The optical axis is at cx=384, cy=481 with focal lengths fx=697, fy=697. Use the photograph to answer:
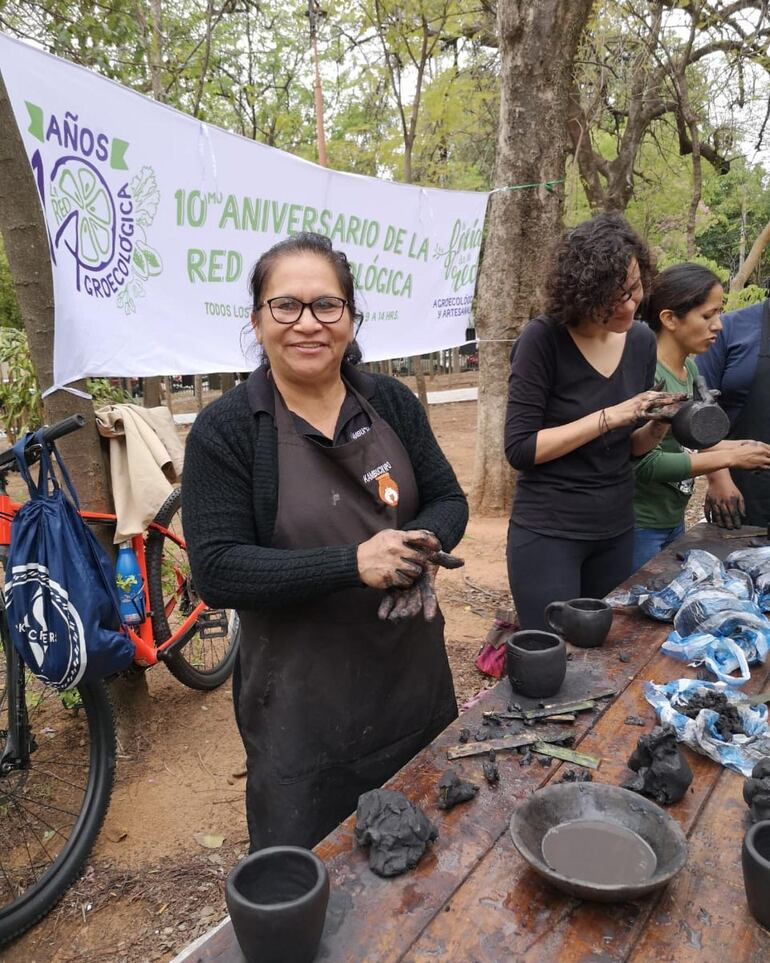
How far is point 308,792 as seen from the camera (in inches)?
62.6

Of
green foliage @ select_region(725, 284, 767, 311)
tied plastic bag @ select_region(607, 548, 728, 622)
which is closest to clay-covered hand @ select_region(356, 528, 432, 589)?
tied plastic bag @ select_region(607, 548, 728, 622)

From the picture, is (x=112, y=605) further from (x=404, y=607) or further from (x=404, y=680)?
(x=404, y=607)

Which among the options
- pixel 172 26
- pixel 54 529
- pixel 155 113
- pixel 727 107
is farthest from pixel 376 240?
pixel 727 107

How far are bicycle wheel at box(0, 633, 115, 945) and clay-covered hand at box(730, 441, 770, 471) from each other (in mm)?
2286

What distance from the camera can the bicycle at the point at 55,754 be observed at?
6.81 ft

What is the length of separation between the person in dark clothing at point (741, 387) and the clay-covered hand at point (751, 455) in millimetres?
407

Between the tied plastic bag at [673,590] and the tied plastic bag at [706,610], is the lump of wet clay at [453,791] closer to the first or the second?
the tied plastic bag at [706,610]

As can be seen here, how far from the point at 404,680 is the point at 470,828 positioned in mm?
499

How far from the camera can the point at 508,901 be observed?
3.48ft

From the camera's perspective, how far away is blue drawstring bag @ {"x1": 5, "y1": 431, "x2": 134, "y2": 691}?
195 centimetres

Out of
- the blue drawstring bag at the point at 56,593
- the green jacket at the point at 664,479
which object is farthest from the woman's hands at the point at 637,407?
the blue drawstring bag at the point at 56,593

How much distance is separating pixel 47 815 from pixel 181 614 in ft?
3.42

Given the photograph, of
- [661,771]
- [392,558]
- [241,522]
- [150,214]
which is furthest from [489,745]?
[150,214]

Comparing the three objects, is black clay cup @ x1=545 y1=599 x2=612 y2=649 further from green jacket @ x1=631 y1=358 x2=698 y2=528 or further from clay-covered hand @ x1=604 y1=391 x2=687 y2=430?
green jacket @ x1=631 y1=358 x2=698 y2=528
